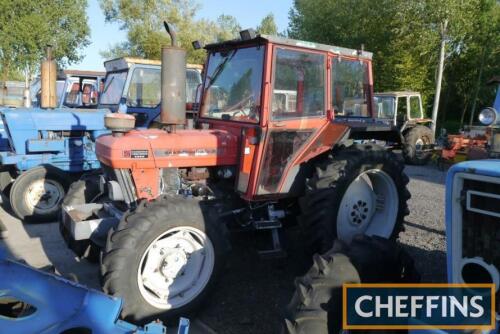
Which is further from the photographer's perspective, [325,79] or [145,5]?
[145,5]

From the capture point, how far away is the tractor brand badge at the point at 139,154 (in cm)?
397

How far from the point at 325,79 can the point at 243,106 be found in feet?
2.91

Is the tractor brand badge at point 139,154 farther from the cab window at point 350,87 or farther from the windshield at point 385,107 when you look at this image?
the windshield at point 385,107

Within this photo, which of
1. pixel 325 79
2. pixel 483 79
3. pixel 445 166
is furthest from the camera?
pixel 483 79

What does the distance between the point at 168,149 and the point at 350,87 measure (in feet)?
6.88

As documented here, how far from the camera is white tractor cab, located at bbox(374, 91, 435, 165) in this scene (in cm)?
1274

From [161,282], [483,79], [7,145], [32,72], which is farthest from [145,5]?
[161,282]

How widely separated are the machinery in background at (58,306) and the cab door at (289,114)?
1.94 m

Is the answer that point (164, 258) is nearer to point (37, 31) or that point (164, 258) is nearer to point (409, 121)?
point (409, 121)

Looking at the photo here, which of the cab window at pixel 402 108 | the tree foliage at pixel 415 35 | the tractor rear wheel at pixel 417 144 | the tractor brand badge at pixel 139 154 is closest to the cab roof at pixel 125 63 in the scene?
the tractor brand badge at pixel 139 154

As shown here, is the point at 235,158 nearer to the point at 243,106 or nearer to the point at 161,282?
the point at 243,106

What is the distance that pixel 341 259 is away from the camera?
258cm

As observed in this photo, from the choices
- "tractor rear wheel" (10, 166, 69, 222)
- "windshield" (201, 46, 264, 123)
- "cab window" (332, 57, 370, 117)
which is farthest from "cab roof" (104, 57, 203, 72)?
"cab window" (332, 57, 370, 117)

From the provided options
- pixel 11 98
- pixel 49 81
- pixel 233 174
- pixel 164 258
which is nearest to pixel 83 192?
pixel 233 174
